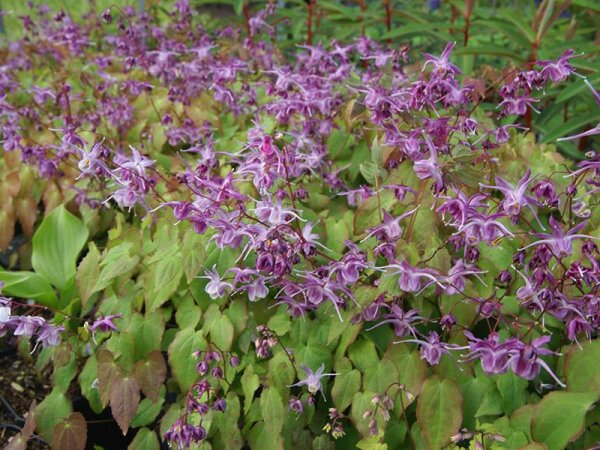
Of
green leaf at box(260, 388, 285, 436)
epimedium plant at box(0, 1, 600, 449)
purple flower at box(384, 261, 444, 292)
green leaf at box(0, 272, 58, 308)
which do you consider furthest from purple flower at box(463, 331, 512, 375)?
green leaf at box(0, 272, 58, 308)

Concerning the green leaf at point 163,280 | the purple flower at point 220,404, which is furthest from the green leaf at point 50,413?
the purple flower at point 220,404

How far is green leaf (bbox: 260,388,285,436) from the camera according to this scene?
1574 mm

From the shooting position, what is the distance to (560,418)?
1.38m

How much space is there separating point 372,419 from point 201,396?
429 millimetres

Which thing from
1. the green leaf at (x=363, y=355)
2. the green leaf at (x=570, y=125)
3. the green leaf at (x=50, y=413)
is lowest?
the green leaf at (x=50, y=413)

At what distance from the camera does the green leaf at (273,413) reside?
1.57 m

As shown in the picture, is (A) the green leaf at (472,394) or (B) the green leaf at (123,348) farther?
(B) the green leaf at (123,348)

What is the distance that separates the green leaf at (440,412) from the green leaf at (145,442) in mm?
672

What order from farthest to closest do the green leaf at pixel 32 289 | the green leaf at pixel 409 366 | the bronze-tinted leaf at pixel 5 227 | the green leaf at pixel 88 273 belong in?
the bronze-tinted leaf at pixel 5 227
the green leaf at pixel 32 289
the green leaf at pixel 88 273
the green leaf at pixel 409 366

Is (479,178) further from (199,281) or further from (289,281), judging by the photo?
(199,281)

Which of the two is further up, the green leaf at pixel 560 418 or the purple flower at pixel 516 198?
the purple flower at pixel 516 198

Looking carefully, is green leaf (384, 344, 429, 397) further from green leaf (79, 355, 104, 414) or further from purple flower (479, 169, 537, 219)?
green leaf (79, 355, 104, 414)

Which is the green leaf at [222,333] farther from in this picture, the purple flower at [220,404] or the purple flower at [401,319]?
the purple flower at [401,319]

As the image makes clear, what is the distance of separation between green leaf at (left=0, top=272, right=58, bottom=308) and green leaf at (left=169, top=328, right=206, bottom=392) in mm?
692
